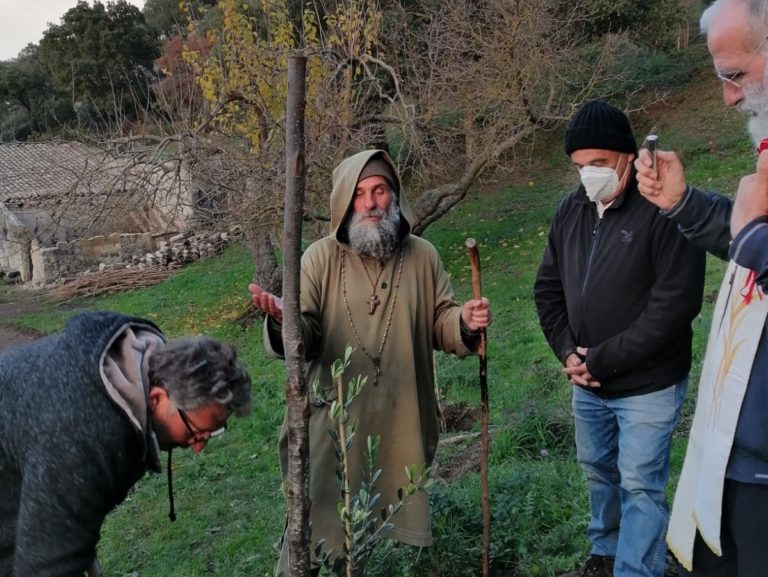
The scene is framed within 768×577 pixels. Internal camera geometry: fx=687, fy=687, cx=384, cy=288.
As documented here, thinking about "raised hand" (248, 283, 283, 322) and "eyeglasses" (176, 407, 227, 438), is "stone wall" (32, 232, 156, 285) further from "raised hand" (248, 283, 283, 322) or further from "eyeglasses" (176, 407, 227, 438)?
"eyeglasses" (176, 407, 227, 438)

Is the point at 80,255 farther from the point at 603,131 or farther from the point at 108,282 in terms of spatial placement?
the point at 603,131

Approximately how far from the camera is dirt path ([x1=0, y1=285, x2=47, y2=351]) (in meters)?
14.8

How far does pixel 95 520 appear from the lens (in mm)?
1826

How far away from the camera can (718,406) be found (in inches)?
79.0

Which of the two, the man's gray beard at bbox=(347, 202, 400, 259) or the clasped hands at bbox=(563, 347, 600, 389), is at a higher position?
the man's gray beard at bbox=(347, 202, 400, 259)

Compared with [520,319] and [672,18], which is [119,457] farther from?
[672,18]

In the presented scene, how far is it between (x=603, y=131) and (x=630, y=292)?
0.66m

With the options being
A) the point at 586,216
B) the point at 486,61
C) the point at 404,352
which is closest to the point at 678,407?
the point at 586,216

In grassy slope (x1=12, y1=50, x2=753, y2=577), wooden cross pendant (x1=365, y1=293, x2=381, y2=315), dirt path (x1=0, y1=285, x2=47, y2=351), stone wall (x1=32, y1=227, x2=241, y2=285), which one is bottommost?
dirt path (x1=0, y1=285, x2=47, y2=351)

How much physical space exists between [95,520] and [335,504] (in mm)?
1310

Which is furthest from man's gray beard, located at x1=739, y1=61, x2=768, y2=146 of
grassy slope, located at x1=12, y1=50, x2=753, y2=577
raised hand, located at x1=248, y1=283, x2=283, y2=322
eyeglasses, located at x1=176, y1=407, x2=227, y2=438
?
grassy slope, located at x1=12, y1=50, x2=753, y2=577

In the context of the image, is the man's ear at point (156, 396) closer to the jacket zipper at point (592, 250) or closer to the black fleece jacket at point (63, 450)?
the black fleece jacket at point (63, 450)

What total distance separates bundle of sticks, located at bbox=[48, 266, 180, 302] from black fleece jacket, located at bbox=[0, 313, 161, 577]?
1739 cm

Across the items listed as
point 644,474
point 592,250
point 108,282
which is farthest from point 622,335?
point 108,282
